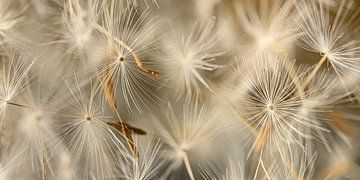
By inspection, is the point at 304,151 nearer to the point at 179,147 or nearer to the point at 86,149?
the point at 179,147

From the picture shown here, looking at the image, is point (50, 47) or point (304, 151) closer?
point (304, 151)

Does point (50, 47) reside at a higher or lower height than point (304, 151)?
higher

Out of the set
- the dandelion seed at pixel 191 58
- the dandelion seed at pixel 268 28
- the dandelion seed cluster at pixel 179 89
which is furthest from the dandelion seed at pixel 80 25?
the dandelion seed at pixel 268 28

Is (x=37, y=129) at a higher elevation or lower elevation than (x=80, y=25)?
lower

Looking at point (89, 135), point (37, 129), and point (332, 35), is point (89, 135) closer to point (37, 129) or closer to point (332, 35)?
point (37, 129)

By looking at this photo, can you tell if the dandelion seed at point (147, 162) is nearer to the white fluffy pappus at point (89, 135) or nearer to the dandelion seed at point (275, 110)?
the white fluffy pappus at point (89, 135)

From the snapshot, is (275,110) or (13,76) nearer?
(275,110)

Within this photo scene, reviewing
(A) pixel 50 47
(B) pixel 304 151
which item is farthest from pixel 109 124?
(B) pixel 304 151

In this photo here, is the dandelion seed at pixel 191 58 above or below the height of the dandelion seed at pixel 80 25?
below

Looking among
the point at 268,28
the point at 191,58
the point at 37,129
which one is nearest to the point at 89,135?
the point at 37,129
